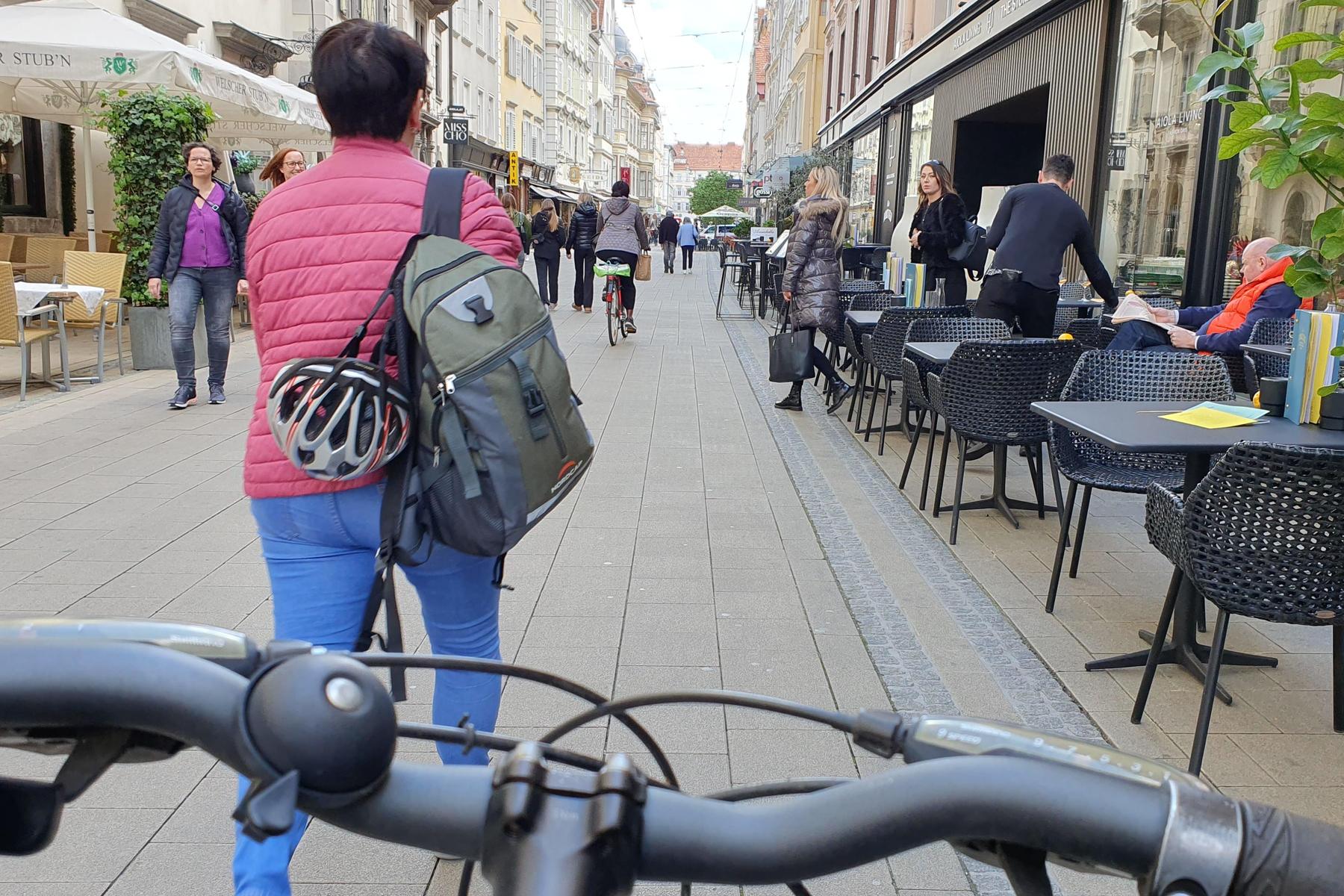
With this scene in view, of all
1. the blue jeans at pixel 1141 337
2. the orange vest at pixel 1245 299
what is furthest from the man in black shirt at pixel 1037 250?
the blue jeans at pixel 1141 337

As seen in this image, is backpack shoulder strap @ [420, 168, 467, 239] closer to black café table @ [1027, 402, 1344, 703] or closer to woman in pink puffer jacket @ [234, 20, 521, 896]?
woman in pink puffer jacket @ [234, 20, 521, 896]

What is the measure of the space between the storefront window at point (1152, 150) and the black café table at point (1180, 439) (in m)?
5.79

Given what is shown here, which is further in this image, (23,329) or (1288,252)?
(23,329)

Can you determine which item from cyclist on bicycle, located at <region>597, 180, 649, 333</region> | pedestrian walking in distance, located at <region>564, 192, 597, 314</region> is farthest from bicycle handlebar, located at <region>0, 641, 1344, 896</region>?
pedestrian walking in distance, located at <region>564, 192, 597, 314</region>

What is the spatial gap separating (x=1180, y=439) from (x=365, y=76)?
2774 millimetres

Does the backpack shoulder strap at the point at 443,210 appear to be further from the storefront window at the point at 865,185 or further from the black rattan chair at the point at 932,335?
the storefront window at the point at 865,185

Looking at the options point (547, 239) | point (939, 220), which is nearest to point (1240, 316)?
point (939, 220)

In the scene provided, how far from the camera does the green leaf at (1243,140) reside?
10.3 feet

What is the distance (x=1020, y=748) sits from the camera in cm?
78

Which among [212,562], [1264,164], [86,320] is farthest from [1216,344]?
[86,320]

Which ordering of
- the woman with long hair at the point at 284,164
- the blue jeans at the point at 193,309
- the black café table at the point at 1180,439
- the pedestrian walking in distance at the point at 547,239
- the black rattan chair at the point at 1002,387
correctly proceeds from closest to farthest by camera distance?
the black café table at the point at 1180,439, the black rattan chair at the point at 1002,387, the woman with long hair at the point at 284,164, the blue jeans at the point at 193,309, the pedestrian walking in distance at the point at 547,239

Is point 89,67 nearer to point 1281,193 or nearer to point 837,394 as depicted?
point 837,394

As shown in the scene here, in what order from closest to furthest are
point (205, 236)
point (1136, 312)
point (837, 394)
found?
1. point (1136, 312)
2. point (205, 236)
3. point (837, 394)

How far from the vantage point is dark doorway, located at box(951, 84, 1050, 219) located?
17031 mm
